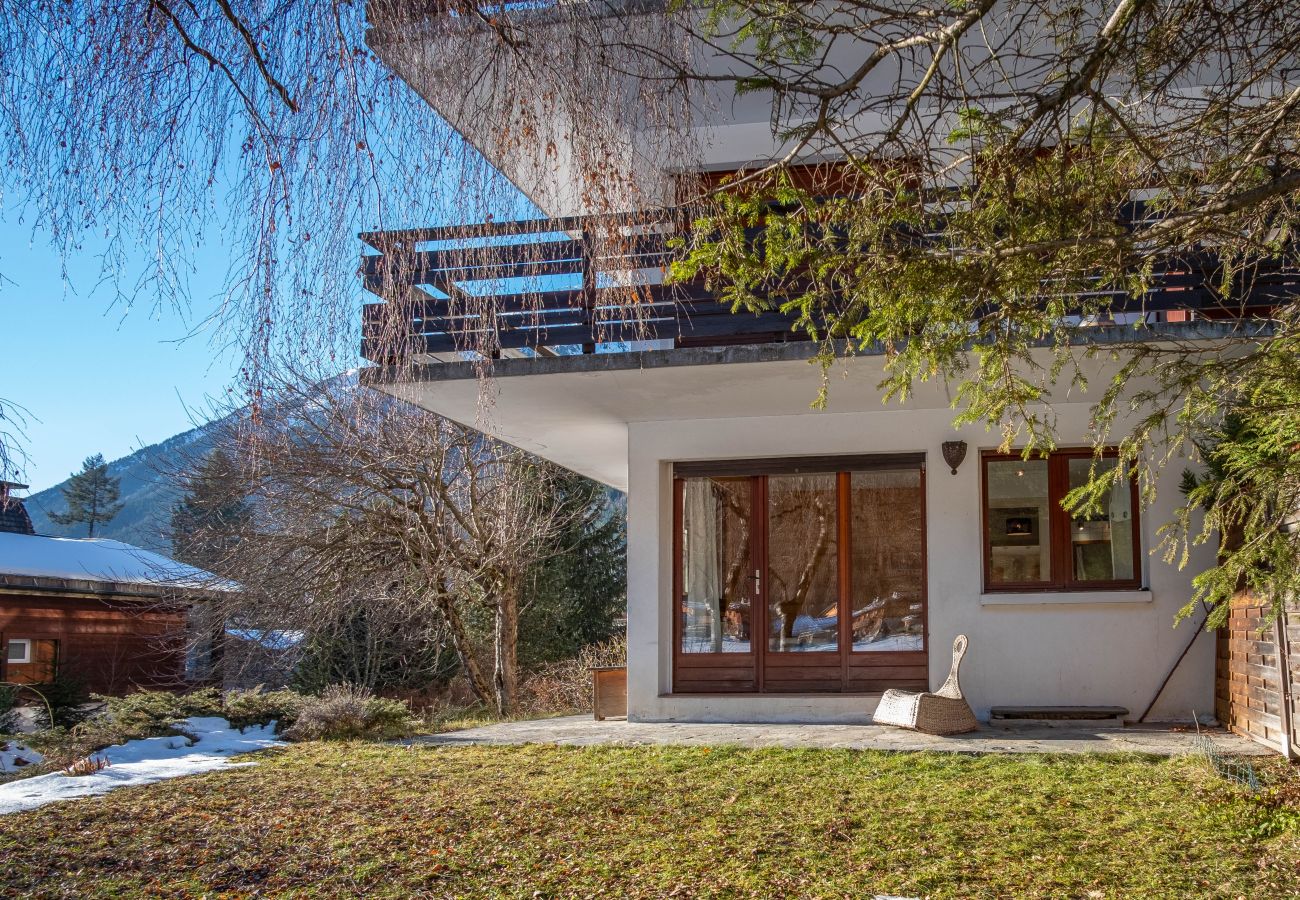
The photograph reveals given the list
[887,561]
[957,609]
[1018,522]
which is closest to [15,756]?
[887,561]

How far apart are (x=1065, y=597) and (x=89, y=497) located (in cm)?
4029

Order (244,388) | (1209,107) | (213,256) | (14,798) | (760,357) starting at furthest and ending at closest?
(760,357), (14,798), (1209,107), (244,388), (213,256)

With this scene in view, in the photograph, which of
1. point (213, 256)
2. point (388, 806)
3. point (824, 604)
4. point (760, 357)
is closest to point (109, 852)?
point (388, 806)

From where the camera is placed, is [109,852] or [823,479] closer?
[109,852]

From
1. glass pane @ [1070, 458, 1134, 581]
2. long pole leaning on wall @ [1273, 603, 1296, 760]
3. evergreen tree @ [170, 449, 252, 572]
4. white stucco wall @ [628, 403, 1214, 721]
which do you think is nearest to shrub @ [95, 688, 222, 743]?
white stucco wall @ [628, 403, 1214, 721]

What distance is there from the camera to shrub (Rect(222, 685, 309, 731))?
11.1m

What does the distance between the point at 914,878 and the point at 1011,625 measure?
17.7 ft

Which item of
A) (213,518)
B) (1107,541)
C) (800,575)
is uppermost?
(213,518)

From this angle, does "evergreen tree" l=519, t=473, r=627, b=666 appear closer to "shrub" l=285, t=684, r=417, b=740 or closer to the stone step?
"shrub" l=285, t=684, r=417, b=740

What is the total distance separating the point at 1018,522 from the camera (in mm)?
10430

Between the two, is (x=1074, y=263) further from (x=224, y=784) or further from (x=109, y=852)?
(x=224, y=784)

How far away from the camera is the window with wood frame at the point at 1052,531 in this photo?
10234 mm

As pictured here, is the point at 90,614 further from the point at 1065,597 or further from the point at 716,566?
the point at 1065,597

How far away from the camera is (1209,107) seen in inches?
219
